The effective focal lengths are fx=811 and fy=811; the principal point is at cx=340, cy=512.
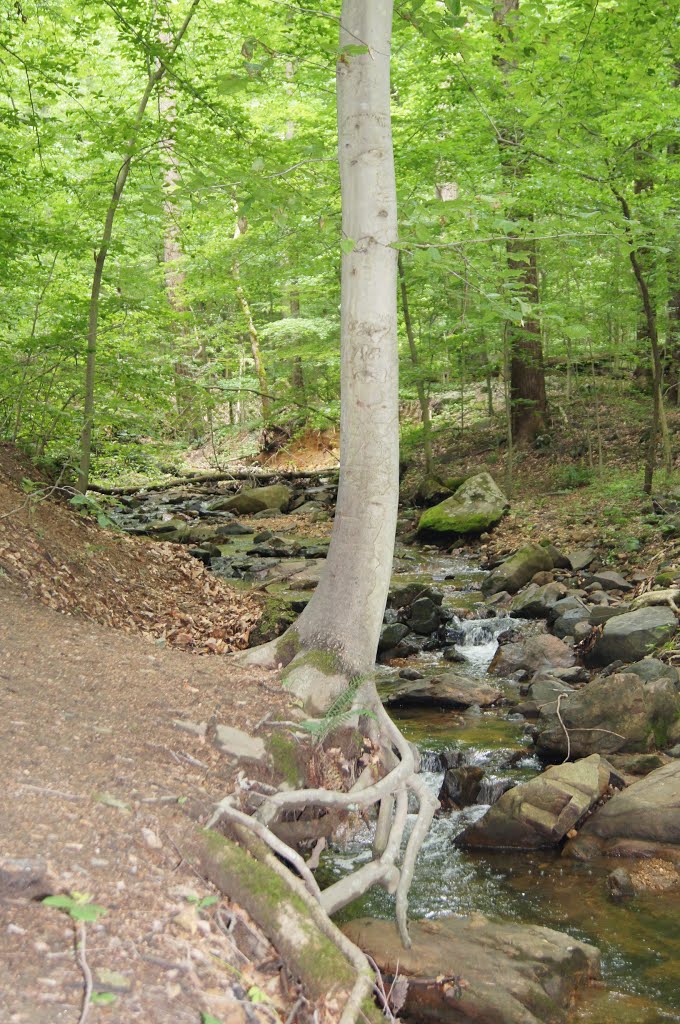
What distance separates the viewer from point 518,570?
1153cm

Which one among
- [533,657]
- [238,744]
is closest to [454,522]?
[533,657]

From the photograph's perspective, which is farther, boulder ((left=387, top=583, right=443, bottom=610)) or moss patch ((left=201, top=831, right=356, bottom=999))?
boulder ((left=387, top=583, right=443, bottom=610))

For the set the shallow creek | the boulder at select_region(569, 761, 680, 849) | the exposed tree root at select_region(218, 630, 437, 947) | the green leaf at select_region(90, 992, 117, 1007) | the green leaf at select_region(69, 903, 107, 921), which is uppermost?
the green leaf at select_region(69, 903, 107, 921)

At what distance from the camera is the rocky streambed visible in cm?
375

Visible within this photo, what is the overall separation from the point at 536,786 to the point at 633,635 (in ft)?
10.7

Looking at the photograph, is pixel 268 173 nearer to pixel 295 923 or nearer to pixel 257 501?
pixel 295 923

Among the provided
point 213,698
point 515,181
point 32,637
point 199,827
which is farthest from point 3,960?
point 515,181

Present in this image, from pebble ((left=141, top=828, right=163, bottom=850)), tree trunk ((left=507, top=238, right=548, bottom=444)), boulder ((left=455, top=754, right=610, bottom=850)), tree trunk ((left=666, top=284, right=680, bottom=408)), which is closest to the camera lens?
pebble ((left=141, top=828, right=163, bottom=850))

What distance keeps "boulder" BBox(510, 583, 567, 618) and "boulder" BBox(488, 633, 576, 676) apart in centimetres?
103

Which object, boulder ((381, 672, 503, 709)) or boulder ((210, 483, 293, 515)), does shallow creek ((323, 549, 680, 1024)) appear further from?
boulder ((210, 483, 293, 515))

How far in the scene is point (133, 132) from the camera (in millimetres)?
8195

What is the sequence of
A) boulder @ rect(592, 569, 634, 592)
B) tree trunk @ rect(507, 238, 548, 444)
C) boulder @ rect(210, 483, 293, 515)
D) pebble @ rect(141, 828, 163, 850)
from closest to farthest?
pebble @ rect(141, 828, 163, 850), boulder @ rect(592, 569, 634, 592), tree trunk @ rect(507, 238, 548, 444), boulder @ rect(210, 483, 293, 515)

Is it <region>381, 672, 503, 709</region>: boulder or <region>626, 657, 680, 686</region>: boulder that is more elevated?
<region>626, 657, 680, 686</region>: boulder

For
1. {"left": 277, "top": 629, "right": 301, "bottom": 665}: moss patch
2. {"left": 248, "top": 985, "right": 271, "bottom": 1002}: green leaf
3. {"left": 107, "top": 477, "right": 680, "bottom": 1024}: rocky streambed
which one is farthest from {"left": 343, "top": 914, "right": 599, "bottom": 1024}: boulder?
{"left": 277, "top": 629, "right": 301, "bottom": 665}: moss patch
